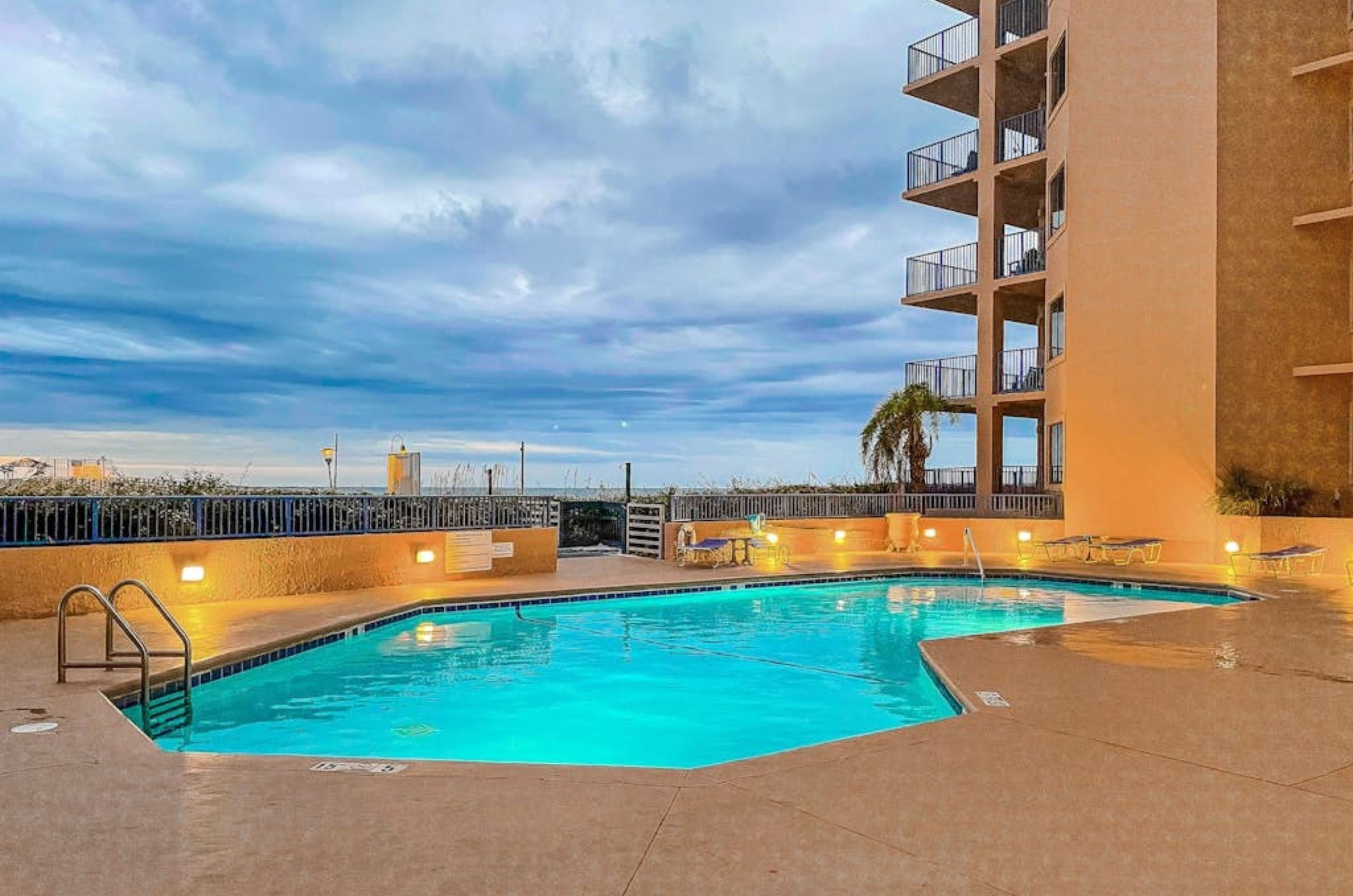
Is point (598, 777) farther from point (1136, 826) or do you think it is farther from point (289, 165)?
point (289, 165)

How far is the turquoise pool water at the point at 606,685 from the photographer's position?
6.20 meters

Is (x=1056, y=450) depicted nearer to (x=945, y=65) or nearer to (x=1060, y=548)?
(x=1060, y=548)

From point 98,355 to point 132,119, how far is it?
30.7 ft

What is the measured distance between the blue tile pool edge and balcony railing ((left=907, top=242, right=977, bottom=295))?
9.83 m

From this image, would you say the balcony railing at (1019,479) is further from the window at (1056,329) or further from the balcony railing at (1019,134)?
the balcony railing at (1019,134)

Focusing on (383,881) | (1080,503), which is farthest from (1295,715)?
(1080,503)

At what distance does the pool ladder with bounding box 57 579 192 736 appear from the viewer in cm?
579

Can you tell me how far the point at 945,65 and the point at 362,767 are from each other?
2290cm

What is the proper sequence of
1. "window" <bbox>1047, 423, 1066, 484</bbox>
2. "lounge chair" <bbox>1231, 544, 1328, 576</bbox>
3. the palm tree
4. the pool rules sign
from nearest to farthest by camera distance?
the pool rules sign → "lounge chair" <bbox>1231, 544, 1328, 576</bbox> → "window" <bbox>1047, 423, 1066, 484</bbox> → the palm tree

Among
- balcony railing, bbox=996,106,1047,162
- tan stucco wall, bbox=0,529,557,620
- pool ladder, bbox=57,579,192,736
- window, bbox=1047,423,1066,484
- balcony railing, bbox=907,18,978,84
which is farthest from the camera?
balcony railing, bbox=907,18,978,84

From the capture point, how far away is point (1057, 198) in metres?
18.8

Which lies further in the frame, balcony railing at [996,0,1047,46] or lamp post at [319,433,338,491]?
lamp post at [319,433,338,491]

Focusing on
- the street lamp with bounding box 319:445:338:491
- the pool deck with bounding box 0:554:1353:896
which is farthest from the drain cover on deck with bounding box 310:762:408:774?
the street lamp with bounding box 319:445:338:491

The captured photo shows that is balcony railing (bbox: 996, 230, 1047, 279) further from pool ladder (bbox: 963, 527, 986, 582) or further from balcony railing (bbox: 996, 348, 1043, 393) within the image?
pool ladder (bbox: 963, 527, 986, 582)
